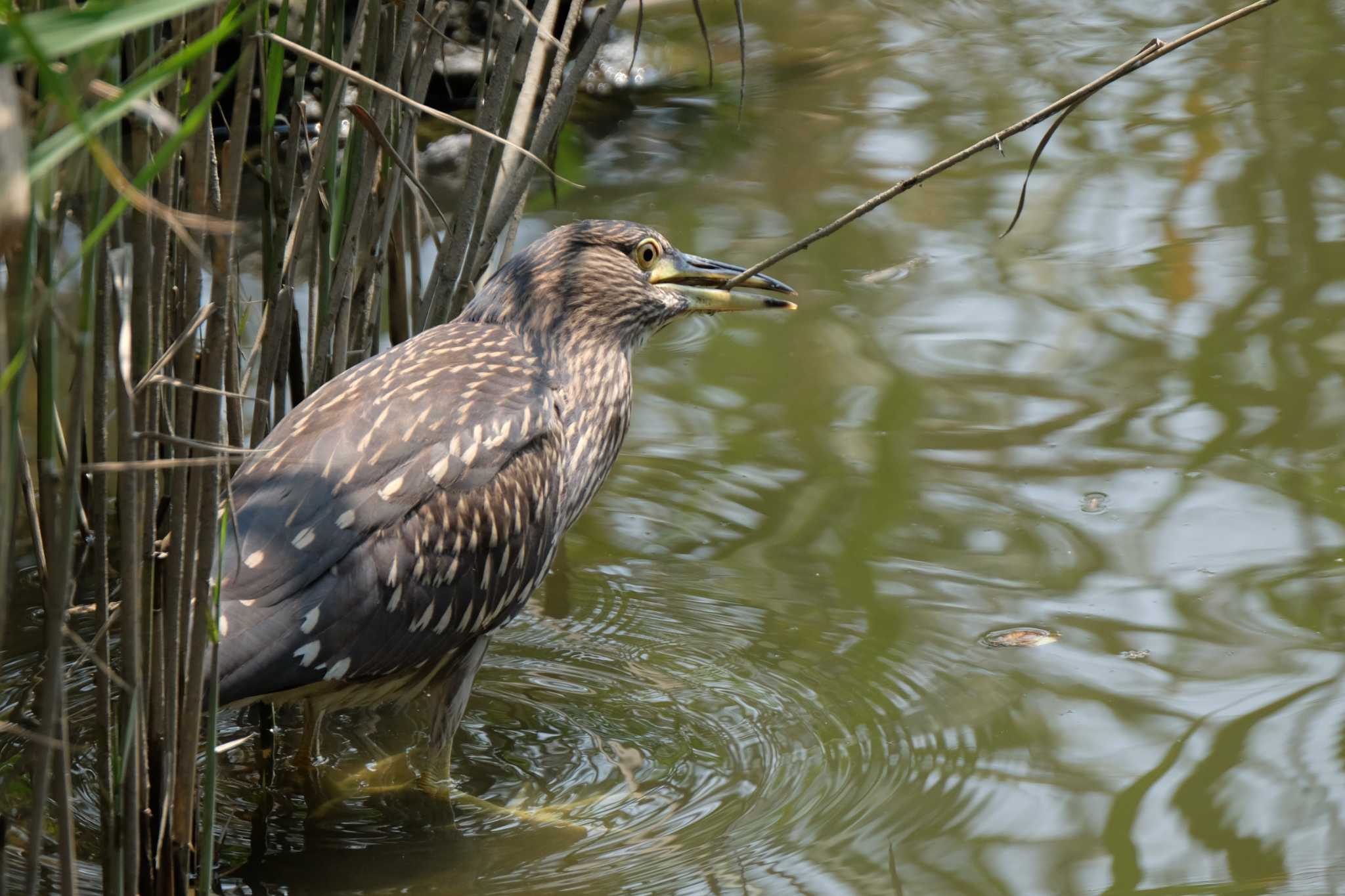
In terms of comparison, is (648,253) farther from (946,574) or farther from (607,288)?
(946,574)

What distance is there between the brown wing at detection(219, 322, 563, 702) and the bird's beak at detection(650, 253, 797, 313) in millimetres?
650

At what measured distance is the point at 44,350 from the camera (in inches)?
97.7

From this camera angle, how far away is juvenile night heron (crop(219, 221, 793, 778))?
3254mm

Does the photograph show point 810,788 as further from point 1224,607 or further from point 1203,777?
point 1224,607

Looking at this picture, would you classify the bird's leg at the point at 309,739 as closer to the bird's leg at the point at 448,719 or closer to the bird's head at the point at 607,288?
the bird's leg at the point at 448,719

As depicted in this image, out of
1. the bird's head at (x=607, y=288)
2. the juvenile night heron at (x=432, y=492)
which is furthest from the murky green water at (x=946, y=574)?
the bird's head at (x=607, y=288)

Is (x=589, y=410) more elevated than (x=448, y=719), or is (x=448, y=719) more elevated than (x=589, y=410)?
(x=589, y=410)

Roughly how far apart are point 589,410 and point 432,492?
0.72 m

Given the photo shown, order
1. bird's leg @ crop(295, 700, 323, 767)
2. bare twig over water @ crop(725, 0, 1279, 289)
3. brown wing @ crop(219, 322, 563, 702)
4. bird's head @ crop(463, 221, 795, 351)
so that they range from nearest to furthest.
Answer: bare twig over water @ crop(725, 0, 1279, 289), brown wing @ crop(219, 322, 563, 702), bird's leg @ crop(295, 700, 323, 767), bird's head @ crop(463, 221, 795, 351)

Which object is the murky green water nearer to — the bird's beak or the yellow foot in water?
the yellow foot in water

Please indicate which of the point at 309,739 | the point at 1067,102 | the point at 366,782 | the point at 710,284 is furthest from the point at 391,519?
the point at 1067,102

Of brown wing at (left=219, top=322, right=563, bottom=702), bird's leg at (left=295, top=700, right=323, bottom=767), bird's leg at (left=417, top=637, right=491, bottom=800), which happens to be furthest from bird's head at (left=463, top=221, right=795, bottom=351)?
bird's leg at (left=295, top=700, right=323, bottom=767)

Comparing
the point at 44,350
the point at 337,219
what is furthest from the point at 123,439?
the point at 337,219

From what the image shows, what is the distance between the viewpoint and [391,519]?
3.43m
